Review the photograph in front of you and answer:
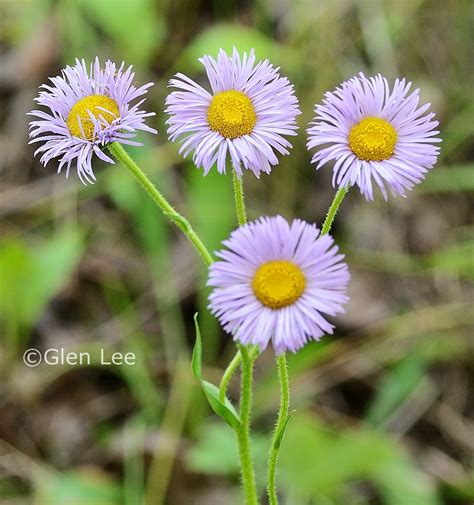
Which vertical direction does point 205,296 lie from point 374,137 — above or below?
below

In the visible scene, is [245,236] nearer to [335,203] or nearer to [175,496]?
[335,203]

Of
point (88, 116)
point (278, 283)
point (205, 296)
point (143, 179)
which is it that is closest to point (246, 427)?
point (278, 283)

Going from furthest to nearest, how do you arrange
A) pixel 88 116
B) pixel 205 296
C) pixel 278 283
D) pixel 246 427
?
pixel 205 296 → pixel 246 427 → pixel 88 116 → pixel 278 283

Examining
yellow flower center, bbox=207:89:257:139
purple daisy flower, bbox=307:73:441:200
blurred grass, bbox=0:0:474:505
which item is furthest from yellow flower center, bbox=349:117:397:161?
blurred grass, bbox=0:0:474:505

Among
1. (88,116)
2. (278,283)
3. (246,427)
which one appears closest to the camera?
(278,283)

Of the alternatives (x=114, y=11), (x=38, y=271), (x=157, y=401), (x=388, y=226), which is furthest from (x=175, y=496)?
(x=114, y=11)

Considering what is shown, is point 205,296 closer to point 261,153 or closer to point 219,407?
point 219,407

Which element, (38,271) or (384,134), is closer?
(384,134)
